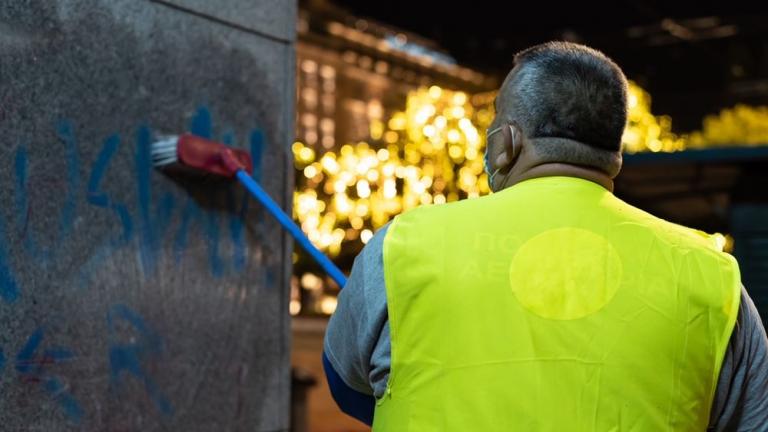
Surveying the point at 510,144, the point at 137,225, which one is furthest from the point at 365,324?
the point at 137,225

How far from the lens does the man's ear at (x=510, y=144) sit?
2092 millimetres

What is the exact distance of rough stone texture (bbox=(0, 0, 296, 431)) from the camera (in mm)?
2945

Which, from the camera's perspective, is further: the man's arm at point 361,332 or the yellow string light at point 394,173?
the yellow string light at point 394,173

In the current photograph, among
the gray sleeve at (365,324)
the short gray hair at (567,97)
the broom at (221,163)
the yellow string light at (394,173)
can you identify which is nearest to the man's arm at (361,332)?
the gray sleeve at (365,324)

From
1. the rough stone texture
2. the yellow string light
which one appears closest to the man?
the rough stone texture

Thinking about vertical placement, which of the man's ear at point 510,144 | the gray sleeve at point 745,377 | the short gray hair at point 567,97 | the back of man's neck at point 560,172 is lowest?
the gray sleeve at point 745,377

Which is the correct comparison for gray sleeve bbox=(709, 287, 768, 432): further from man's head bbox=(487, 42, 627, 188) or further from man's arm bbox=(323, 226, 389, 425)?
man's arm bbox=(323, 226, 389, 425)

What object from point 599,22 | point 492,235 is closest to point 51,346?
point 492,235

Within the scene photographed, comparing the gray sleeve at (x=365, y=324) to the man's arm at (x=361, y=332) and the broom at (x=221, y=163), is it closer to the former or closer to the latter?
the man's arm at (x=361, y=332)

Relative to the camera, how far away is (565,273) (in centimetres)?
196

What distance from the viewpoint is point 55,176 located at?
3029 mm

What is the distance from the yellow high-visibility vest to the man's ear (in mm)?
117

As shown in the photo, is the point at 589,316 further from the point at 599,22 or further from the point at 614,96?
the point at 599,22

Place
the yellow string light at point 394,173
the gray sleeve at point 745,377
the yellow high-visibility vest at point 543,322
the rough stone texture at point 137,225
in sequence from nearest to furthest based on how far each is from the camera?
the yellow high-visibility vest at point 543,322, the gray sleeve at point 745,377, the rough stone texture at point 137,225, the yellow string light at point 394,173
